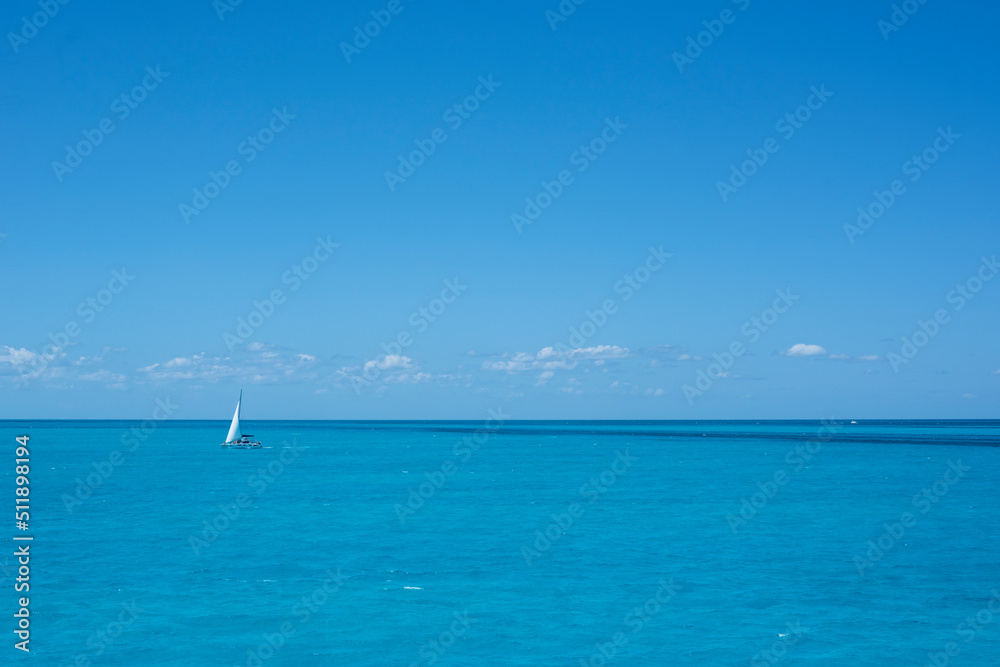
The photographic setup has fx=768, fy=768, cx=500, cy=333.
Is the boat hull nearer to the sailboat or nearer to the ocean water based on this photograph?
the sailboat

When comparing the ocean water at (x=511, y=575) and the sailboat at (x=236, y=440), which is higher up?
the sailboat at (x=236, y=440)

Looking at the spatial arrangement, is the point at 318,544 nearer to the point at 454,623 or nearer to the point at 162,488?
the point at 454,623

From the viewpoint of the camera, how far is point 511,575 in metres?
35.4

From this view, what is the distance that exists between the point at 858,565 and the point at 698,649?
1569 cm

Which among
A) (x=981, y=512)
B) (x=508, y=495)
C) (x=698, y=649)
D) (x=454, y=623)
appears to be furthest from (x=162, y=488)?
(x=981, y=512)

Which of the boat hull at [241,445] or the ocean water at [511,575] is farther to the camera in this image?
the boat hull at [241,445]

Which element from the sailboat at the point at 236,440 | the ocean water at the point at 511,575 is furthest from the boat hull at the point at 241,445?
the ocean water at the point at 511,575

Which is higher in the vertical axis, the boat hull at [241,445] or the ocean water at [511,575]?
the boat hull at [241,445]

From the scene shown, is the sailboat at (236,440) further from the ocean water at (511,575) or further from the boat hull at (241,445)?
the ocean water at (511,575)

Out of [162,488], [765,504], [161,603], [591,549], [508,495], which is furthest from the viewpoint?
[162,488]

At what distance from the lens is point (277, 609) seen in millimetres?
29672

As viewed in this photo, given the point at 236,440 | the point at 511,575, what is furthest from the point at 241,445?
the point at 511,575

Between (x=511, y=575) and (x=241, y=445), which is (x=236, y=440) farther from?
(x=511, y=575)

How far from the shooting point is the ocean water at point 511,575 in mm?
26094
